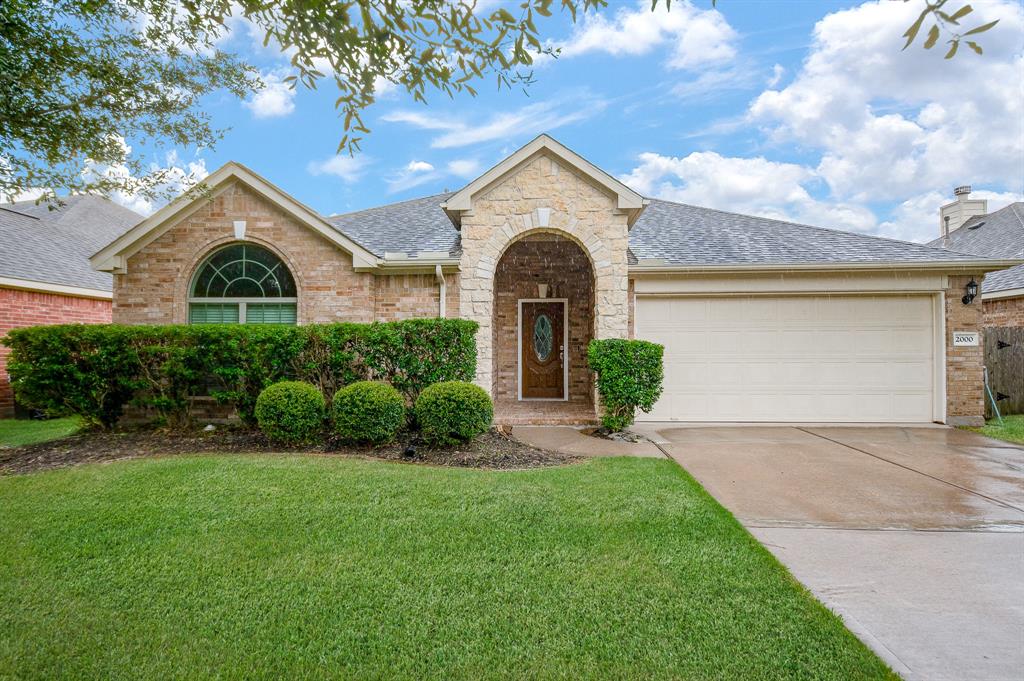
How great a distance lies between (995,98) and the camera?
3789mm

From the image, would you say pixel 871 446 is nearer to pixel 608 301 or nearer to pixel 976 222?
pixel 608 301

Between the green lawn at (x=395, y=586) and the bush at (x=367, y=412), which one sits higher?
the bush at (x=367, y=412)

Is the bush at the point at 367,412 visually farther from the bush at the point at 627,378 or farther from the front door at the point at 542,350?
the front door at the point at 542,350

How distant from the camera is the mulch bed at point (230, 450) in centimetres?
598

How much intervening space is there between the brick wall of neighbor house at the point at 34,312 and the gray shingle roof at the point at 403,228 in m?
6.80

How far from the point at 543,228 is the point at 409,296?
2.79 metres

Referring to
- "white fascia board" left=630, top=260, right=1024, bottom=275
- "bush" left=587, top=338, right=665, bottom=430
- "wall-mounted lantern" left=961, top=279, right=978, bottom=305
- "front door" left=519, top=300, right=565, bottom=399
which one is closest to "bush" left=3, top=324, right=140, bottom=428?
"bush" left=587, top=338, right=665, bottom=430

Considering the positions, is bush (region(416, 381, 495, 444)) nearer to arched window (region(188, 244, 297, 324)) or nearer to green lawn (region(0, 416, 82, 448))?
arched window (region(188, 244, 297, 324))

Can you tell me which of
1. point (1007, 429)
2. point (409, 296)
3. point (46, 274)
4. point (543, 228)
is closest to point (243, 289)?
point (409, 296)

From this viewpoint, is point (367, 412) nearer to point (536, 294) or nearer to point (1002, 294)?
point (536, 294)

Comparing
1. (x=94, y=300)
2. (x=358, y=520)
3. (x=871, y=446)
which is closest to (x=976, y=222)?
(x=871, y=446)

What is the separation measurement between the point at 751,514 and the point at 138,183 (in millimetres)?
8231

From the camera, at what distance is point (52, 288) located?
11.5 m

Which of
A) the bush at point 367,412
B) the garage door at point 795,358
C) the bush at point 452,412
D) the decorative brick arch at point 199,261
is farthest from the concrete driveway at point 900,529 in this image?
the decorative brick arch at point 199,261
